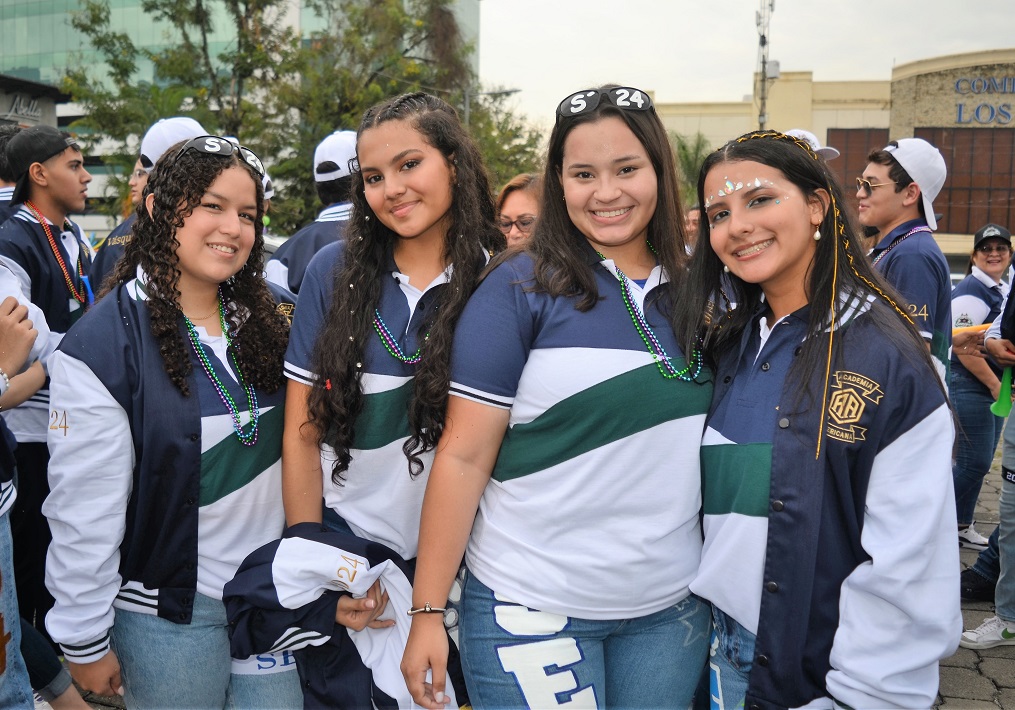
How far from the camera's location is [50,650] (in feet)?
10.1

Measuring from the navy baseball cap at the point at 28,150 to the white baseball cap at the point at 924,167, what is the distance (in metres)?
4.62

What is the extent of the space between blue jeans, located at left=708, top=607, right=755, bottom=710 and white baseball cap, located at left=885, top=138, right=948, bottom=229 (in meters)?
3.46

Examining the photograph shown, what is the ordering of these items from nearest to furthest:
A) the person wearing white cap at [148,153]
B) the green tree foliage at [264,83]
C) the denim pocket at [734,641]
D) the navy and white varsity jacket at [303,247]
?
the denim pocket at [734,641] < the person wearing white cap at [148,153] < the navy and white varsity jacket at [303,247] < the green tree foliage at [264,83]

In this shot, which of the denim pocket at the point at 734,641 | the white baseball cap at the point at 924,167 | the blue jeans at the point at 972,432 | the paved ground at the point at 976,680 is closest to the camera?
the denim pocket at the point at 734,641

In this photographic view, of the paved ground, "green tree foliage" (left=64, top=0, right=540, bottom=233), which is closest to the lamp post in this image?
"green tree foliage" (left=64, top=0, right=540, bottom=233)

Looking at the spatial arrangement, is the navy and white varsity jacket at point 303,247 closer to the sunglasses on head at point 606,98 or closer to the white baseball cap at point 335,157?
the white baseball cap at point 335,157

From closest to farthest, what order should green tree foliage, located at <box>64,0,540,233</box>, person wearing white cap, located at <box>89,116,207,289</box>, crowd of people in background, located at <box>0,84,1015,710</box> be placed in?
crowd of people in background, located at <box>0,84,1015,710</box>
person wearing white cap, located at <box>89,116,207,289</box>
green tree foliage, located at <box>64,0,540,233</box>

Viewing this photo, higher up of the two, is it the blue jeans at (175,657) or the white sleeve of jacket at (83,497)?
the white sleeve of jacket at (83,497)

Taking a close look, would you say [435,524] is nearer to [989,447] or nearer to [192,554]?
[192,554]

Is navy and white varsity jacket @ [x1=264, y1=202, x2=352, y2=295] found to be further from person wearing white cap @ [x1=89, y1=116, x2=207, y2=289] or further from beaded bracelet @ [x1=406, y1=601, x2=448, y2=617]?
beaded bracelet @ [x1=406, y1=601, x2=448, y2=617]

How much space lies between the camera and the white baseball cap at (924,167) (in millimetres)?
4734

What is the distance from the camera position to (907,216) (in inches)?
187

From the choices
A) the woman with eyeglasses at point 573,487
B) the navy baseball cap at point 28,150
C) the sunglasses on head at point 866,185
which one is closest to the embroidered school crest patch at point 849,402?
the woman with eyeglasses at point 573,487

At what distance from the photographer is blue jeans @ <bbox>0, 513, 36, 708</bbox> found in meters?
2.24
